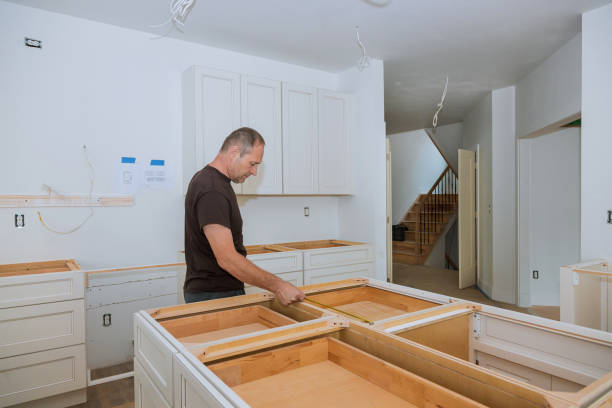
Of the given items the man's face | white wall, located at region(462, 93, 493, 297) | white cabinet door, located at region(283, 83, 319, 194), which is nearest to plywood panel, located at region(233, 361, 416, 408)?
the man's face

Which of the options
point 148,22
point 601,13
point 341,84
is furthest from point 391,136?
point 148,22

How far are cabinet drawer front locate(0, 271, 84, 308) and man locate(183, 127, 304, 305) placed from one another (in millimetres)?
1078

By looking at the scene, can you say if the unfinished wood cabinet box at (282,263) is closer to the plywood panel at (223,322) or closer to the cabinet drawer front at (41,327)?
the cabinet drawer front at (41,327)

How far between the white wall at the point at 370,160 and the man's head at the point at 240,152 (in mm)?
2471

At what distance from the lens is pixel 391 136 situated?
9.62m

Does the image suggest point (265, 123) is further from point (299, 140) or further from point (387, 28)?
point (387, 28)

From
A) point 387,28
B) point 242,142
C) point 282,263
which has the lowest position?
point 282,263

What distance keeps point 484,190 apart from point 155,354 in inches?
224

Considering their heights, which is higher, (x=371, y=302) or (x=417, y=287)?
(x=371, y=302)

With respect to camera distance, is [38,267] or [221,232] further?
[38,267]

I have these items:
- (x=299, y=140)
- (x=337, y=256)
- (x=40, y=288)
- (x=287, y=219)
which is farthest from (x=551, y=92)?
(x=40, y=288)

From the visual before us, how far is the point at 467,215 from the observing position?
6180 millimetres

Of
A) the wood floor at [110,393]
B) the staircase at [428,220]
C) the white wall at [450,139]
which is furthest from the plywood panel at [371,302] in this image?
the white wall at [450,139]

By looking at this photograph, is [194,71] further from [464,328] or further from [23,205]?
[464,328]
